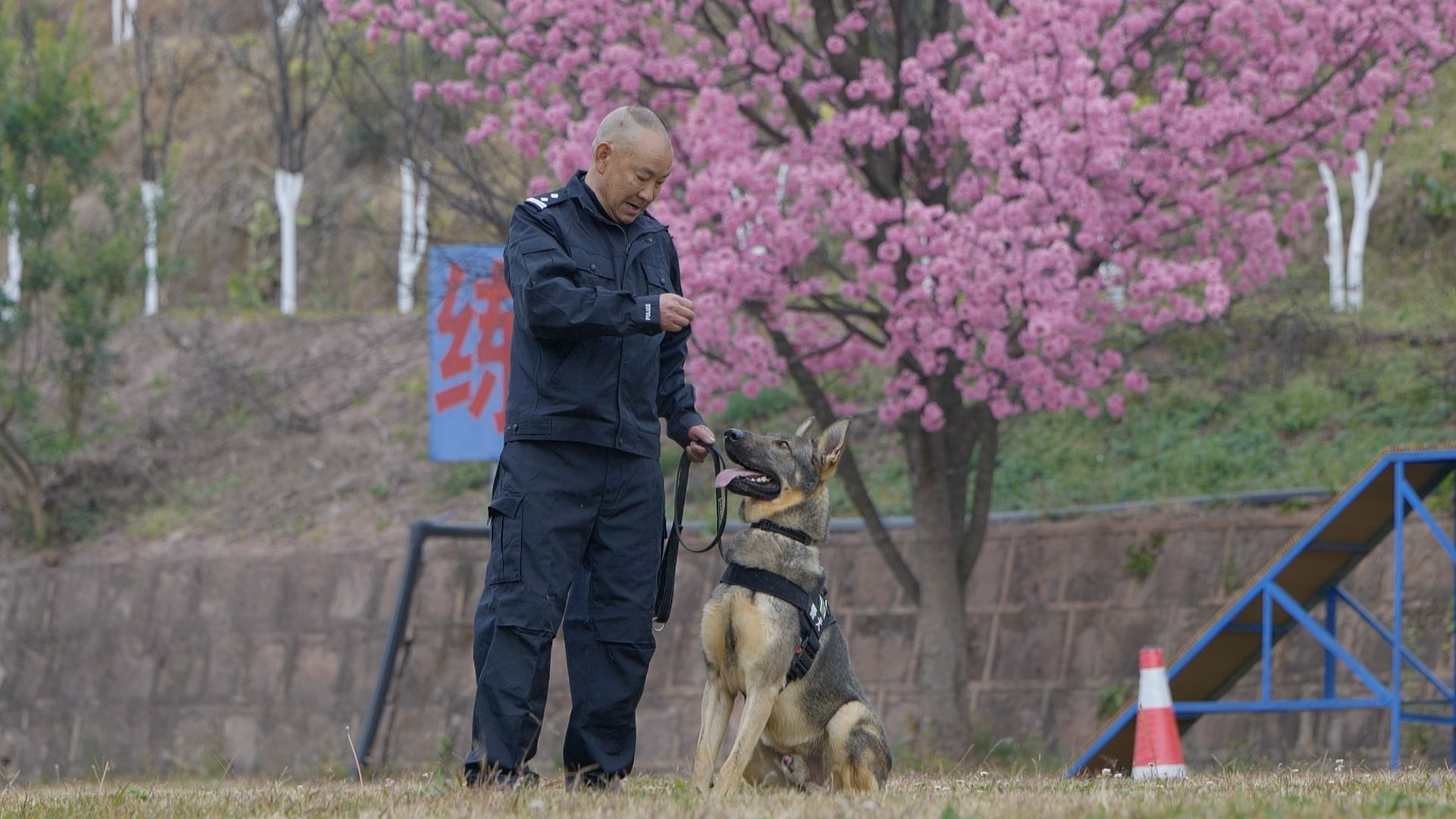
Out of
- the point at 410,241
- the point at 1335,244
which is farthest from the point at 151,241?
the point at 1335,244

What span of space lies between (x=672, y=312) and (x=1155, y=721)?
4.34 m

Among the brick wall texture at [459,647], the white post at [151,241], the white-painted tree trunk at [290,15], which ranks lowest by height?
the brick wall texture at [459,647]

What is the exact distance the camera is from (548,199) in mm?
5312

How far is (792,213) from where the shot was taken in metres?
10.1

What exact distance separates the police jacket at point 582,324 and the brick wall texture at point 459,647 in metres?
5.97

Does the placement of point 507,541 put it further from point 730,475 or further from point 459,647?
point 459,647

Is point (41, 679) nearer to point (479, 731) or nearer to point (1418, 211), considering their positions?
point (479, 731)

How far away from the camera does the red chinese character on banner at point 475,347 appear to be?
14.0m

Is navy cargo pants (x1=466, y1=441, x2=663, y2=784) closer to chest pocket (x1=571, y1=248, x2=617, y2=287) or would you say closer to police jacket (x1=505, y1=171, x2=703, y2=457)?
police jacket (x1=505, y1=171, x2=703, y2=457)

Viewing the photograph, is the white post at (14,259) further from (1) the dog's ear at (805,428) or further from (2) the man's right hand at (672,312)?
(2) the man's right hand at (672,312)

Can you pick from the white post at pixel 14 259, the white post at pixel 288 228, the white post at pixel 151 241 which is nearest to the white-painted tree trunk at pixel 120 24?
the white post at pixel 151 241

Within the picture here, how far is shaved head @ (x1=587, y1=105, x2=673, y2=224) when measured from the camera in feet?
17.0

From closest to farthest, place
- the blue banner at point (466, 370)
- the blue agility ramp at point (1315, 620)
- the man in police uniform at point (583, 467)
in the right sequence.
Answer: the man in police uniform at point (583, 467)
the blue agility ramp at point (1315, 620)
the blue banner at point (466, 370)

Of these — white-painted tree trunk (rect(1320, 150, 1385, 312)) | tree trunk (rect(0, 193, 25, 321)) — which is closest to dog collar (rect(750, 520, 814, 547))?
white-painted tree trunk (rect(1320, 150, 1385, 312))
